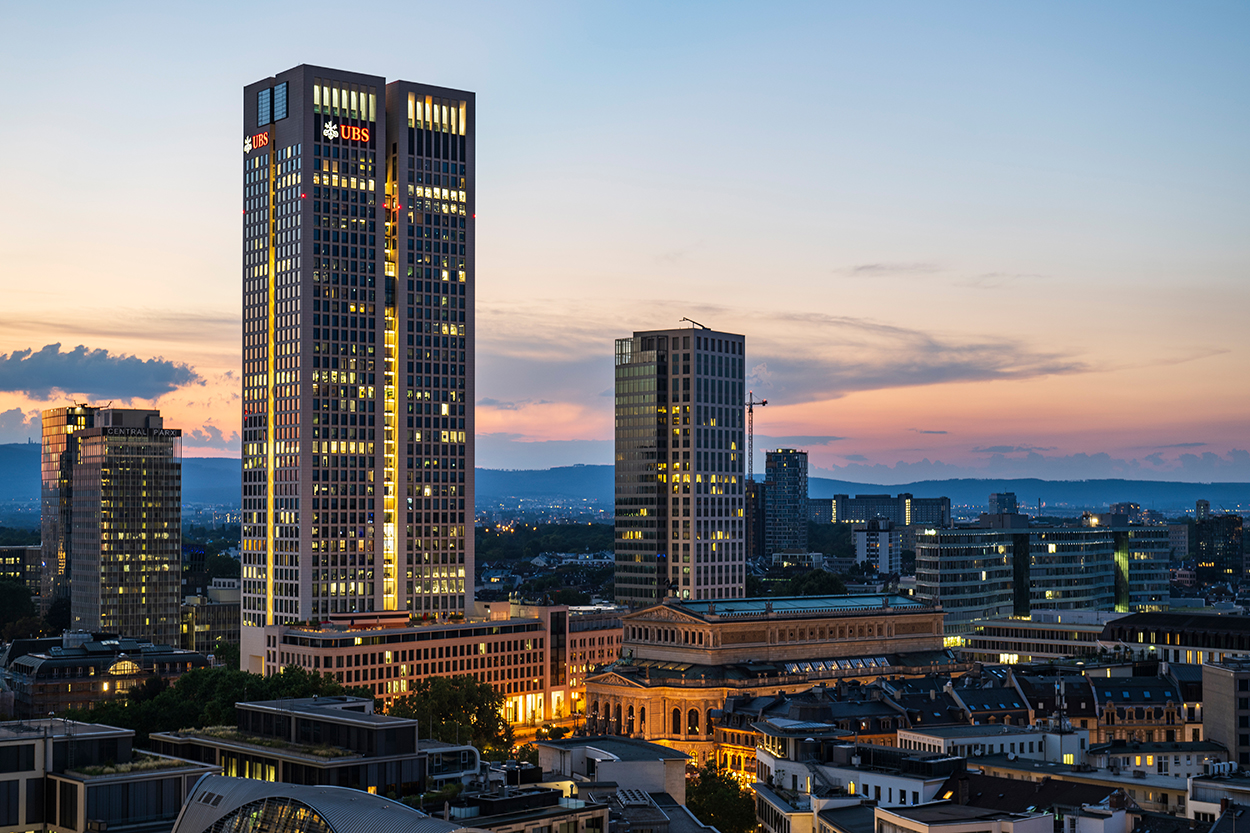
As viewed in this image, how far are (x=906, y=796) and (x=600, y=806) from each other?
42.6 metres

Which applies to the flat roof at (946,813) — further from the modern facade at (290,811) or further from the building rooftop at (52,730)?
the building rooftop at (52,730)

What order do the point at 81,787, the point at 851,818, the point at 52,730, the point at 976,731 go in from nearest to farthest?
the point at 81,787 < the point at 52,730 < the point at 851,818 < the point at 976,731

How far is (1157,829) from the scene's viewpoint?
129125 millimetres

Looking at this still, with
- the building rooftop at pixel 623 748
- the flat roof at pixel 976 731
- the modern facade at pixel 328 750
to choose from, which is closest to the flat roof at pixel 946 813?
the building rooftop at pixel 623 748

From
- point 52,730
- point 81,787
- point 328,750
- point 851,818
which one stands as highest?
point 52,730

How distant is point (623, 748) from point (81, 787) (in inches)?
2147

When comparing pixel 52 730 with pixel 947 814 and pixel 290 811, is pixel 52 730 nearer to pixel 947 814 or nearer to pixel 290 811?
pixel 290 811

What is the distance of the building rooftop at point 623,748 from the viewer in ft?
495

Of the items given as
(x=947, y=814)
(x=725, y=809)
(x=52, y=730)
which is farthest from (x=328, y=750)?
(x=947, y=814)

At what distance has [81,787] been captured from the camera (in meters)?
118

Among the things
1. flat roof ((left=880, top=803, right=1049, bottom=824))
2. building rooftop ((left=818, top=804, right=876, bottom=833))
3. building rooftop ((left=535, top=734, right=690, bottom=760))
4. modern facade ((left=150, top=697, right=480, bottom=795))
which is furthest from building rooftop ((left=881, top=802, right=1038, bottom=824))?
modern facade ((left=150, top=697, right=480, bottom=795))

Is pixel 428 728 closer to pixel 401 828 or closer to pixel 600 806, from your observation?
pixel 600 806

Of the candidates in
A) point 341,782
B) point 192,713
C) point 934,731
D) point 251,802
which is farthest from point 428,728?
point 251,802

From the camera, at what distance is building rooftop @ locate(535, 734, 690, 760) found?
150875 millimetres
